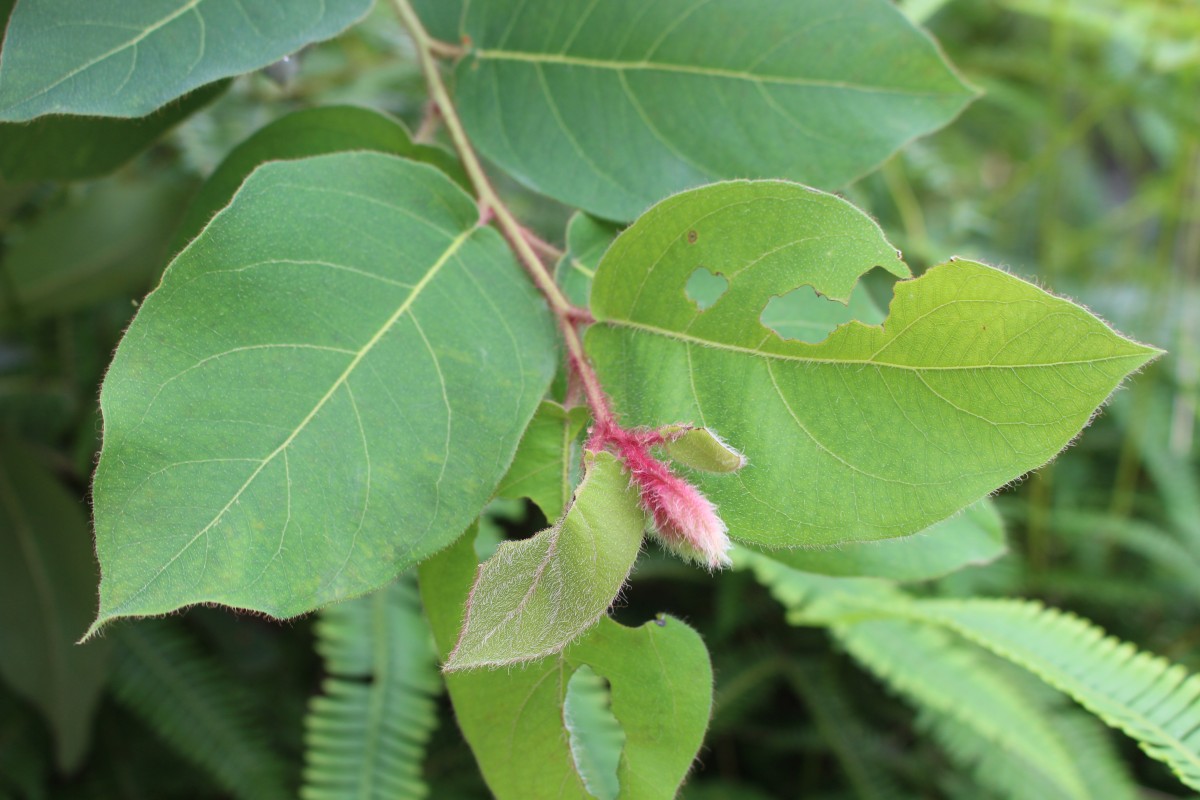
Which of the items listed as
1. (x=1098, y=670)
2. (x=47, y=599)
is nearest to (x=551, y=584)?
(x=1098, y=670)

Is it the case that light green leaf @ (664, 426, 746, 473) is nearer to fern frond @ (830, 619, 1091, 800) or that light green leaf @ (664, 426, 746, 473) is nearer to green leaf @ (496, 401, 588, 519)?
green leaf @ (496, 401, 588, 519)

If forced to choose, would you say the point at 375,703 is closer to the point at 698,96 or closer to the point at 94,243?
the point at 94,243

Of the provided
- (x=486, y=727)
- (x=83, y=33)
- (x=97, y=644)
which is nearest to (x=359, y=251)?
(x=83, y=33)

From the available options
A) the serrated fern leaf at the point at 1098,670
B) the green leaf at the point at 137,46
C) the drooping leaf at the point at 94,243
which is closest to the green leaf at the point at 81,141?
the green leaf at the point at 137,46

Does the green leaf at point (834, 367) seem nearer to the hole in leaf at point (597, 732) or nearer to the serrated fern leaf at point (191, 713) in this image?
the hole in leaf at point (597, 732)

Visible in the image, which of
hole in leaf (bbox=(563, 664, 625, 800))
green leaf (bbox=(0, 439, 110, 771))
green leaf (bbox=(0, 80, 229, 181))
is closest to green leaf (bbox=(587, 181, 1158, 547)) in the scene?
green leaf (bbox=(0, 80, 229, 181))

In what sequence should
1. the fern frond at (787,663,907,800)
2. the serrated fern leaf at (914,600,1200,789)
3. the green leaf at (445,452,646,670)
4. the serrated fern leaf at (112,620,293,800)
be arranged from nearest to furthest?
the green leaf at (445,452,646,670), the serrated fern leaf at (914,600,1200,789), the serrated fern leaf at (112,620,293,800), the fern frond at (787,663,907,800)

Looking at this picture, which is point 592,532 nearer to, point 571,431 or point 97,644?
point 571,431
